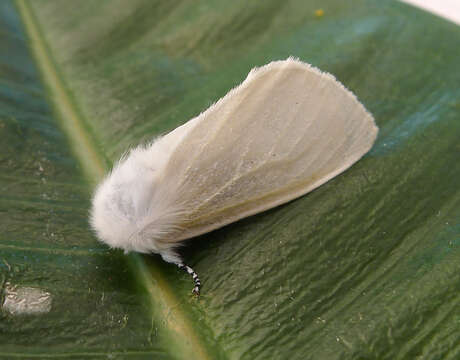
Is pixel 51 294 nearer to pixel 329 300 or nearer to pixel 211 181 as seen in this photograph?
pixel 211 181

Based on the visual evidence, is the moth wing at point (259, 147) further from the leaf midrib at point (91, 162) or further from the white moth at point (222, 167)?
the leaf midrib at point (91, 162)

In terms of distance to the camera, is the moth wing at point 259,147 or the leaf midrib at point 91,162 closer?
the leaf midrib at point 91,162

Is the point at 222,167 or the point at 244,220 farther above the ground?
the point at 222,167

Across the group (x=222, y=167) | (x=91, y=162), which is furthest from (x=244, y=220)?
(x=91, y=162)

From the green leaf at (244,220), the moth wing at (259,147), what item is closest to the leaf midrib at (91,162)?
the green leaf at (244,220)

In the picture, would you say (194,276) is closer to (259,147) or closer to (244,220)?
(244,220)

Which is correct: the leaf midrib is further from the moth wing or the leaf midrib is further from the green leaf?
the moth wing

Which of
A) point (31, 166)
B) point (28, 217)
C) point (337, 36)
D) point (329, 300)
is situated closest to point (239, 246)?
point (329, 300)

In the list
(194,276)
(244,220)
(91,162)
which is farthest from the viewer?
(91,162)
